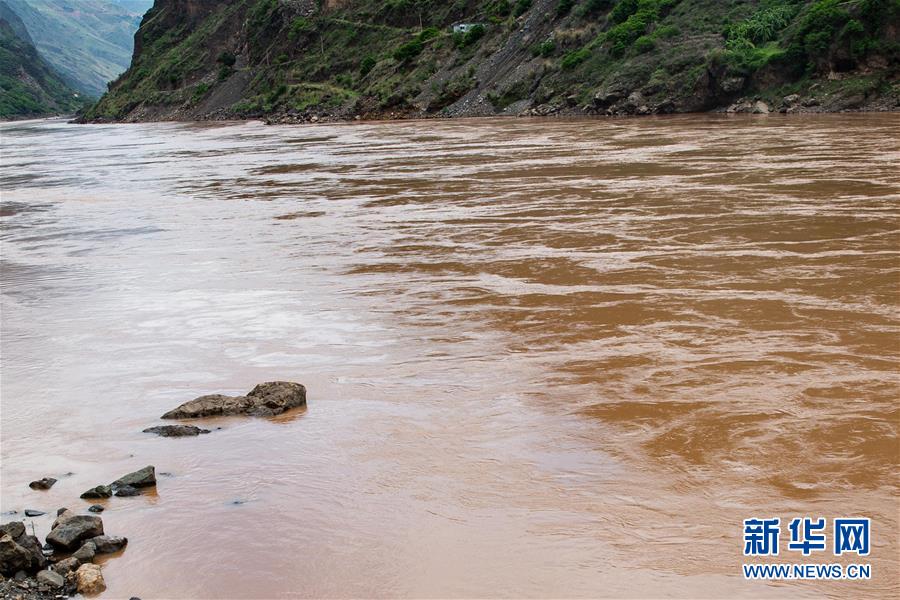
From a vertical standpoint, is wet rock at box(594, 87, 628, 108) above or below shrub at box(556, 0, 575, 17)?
below

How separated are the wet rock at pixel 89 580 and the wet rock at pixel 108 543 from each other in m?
0.26

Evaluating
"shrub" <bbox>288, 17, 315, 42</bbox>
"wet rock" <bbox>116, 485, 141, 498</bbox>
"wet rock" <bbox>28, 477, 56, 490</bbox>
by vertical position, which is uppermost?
"shrub" <bbox>288, 17, 315, 42</bbox>

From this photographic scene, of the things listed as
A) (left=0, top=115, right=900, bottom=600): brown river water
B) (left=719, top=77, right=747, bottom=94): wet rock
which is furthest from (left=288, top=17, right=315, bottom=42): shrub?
(left=0, top=115, right=900, bottom=600): brown river water

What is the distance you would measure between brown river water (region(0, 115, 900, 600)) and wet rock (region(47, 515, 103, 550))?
0.17 meters

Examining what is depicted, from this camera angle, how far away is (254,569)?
500 cm

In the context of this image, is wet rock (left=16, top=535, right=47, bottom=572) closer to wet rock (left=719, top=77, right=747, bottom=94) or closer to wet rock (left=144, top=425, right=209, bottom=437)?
wet rock (left=144, top=425, right=209, bottom=437)

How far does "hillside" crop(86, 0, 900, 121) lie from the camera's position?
43000mm

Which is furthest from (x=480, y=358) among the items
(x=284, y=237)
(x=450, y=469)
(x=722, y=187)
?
(x=722, y=187)

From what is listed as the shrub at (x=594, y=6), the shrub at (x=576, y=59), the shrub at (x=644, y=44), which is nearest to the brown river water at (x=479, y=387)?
the shrub at (x=644, y=44)

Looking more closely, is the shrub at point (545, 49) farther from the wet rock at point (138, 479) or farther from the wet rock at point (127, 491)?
the wet rock at point (127, 491)

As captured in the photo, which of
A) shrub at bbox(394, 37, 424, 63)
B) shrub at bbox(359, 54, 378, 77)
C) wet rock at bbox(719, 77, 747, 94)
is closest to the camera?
wet rock at bbox(719, 77, 747, 94)

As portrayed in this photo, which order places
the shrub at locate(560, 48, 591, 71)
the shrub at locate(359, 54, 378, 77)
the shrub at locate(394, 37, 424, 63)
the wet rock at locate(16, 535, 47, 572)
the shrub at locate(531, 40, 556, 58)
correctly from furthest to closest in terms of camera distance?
the shrub at locate(359, 54, 378, 77)
the shrub at locate(394, 37, 424, 63)
the shrub at locate(531, 40, 556, 58)
the shrub at locate(560, 48, 591, 71)
the wet rock at locate(16, 535, 47, 572)

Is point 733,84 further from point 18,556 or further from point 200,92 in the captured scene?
point 200,92

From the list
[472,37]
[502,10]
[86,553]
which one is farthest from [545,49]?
[86,553]
